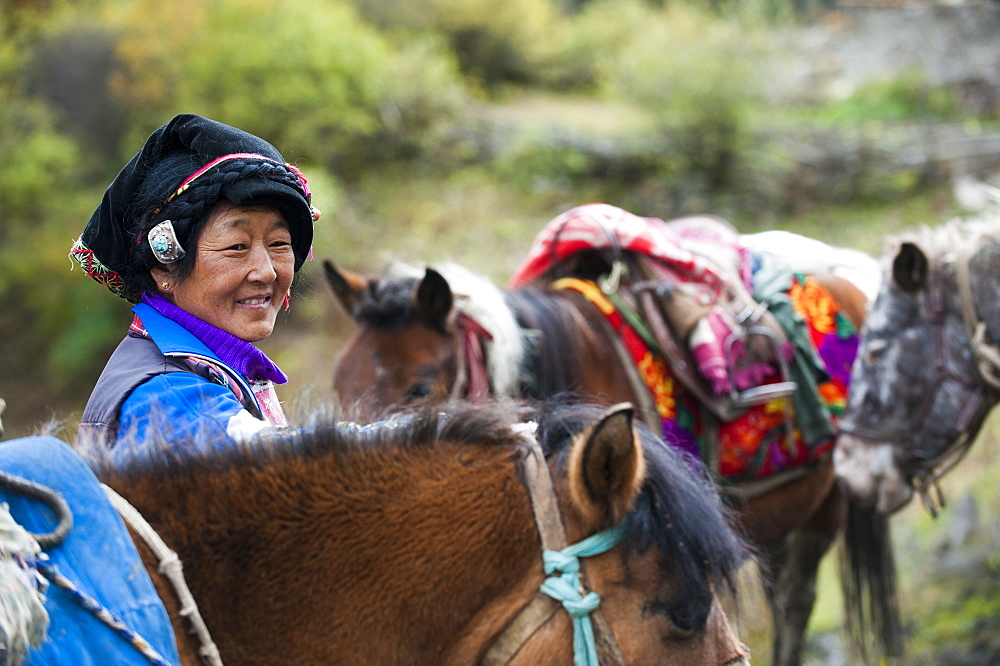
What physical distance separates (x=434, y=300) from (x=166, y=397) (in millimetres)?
1874

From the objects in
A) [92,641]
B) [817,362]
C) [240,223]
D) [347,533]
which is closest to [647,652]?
[347,533]

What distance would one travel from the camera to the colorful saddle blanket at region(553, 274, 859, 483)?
3.23 metres

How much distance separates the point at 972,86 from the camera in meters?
13.0

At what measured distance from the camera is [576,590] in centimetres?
121

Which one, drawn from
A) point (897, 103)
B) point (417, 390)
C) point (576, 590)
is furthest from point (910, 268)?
point (897, 103)

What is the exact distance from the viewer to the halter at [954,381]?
116 inches

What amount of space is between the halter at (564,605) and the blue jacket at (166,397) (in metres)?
0.53

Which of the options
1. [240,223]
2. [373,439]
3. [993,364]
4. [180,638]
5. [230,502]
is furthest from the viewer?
[993,364]

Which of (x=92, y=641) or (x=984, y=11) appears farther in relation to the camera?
(x=984, y=11)

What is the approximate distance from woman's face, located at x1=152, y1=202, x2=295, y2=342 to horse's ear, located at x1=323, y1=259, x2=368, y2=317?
190cm

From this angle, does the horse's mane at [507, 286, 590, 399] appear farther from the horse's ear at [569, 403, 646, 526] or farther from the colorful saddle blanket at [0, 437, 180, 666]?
the colorful saddle blanket at [0, 437, 180, 666]

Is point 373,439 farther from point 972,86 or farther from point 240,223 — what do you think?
point 972,86

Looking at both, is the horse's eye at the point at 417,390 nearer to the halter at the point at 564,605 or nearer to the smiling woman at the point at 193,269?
the smiling woman at the point at 193,269

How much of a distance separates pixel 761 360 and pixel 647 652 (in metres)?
2.35
